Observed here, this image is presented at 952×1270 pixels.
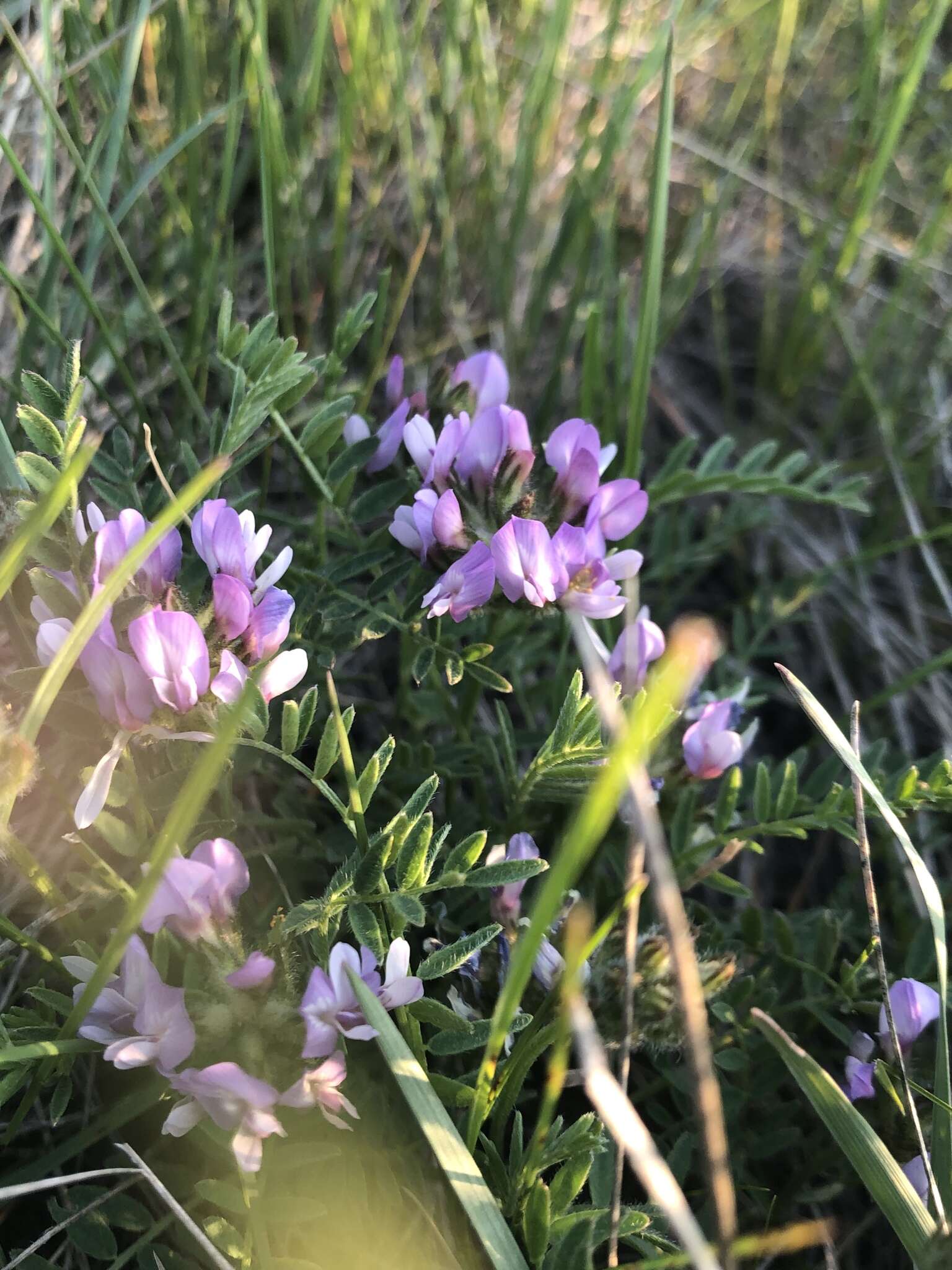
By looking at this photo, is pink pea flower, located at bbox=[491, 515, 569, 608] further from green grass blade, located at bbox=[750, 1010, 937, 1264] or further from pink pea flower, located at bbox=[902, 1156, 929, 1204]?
pink pea flower, located at bbox=[902, 1156, 929, 1204]

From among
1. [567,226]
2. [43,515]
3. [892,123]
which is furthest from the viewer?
[567,226]

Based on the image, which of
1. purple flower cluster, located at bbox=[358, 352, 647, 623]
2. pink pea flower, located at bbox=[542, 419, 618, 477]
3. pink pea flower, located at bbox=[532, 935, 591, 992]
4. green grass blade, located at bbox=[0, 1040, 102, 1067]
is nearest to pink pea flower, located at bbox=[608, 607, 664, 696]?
purple flower cluster, located at bbox=[358, 352, 647, 623]

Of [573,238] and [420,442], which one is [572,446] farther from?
[573,238]

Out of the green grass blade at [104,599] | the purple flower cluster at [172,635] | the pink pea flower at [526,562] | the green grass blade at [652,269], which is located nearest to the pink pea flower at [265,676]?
the purple flower cluster at [172,635]

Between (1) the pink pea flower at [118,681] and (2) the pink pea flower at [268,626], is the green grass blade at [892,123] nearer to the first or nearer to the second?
(2) the pink pea flower at [268,626]

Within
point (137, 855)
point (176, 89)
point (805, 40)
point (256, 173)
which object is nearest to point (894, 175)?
point (805, 40)

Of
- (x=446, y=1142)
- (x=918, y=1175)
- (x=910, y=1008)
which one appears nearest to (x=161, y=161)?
(x=446, y=1142)

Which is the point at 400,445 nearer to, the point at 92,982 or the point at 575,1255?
→ the point at 92,982
